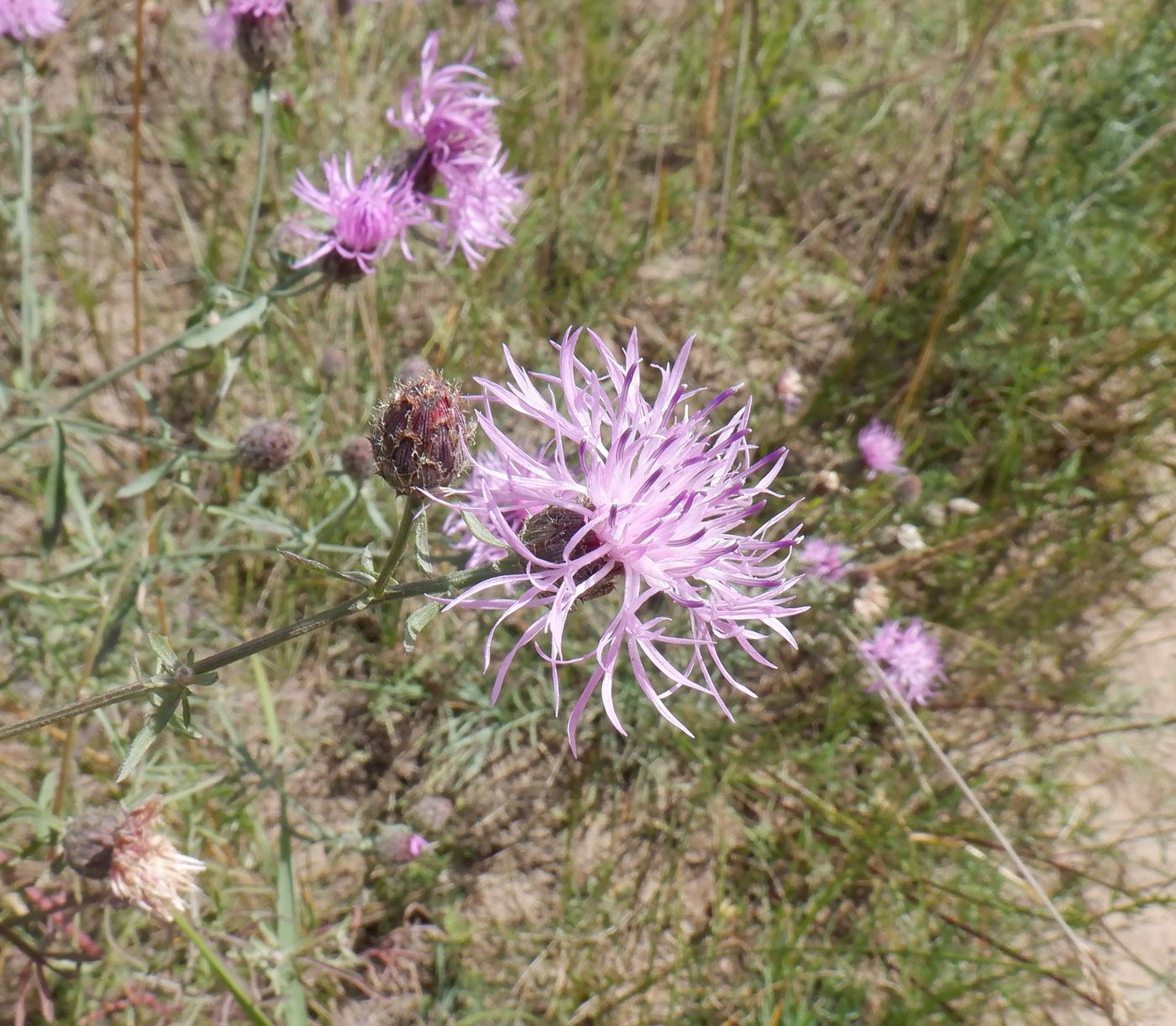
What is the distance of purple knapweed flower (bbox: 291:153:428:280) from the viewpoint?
7.41 ft

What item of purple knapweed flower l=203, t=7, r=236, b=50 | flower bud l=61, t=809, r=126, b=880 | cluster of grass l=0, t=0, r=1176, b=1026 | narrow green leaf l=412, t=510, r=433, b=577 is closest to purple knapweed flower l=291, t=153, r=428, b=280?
cluster of grass l=0, t=0, r=1176, b=1026

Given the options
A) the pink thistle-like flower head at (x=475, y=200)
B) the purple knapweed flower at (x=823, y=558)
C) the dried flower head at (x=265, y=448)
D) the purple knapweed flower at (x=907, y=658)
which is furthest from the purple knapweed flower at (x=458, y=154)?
the purple knapweed flower at (x=907, y=658)

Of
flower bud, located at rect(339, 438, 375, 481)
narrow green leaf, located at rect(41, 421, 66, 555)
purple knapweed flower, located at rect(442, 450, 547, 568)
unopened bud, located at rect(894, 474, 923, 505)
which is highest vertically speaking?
unopened bud, located at rect(894, 474, 923, 505)

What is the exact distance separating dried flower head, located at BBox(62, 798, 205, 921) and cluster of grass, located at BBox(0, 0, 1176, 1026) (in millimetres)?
245

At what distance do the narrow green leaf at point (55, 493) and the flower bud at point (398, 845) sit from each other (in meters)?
1.15

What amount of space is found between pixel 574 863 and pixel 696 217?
2.40 m

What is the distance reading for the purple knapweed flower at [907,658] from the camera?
3.31m

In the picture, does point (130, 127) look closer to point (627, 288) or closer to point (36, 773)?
point (627, 288)

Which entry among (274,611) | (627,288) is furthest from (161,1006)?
(627,288)

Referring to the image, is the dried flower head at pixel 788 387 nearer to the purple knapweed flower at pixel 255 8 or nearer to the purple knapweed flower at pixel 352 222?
the purple knapweed flower at pixel 352 222

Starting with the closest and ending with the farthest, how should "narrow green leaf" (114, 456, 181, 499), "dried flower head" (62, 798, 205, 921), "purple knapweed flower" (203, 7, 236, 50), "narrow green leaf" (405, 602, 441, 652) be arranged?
"narrow green leaf" (405, 602, 441, 652) → "dried flower head" (62, 798, 205, 921) → "narrow green leaf" (114, 456, 181, 499) → "purple knapweed flower" (203, 7, 236, 50)

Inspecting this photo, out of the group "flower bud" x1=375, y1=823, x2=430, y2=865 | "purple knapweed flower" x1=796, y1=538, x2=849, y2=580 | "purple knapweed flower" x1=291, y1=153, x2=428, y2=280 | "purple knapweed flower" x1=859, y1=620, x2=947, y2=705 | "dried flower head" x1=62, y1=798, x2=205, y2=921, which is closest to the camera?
"dried flower head" x1=62, y1=798, x2=205, y2=921

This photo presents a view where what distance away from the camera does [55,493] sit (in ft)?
7.51

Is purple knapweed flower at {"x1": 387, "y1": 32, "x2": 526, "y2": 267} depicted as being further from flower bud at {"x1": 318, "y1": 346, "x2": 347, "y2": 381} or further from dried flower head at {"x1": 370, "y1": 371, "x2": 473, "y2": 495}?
dried flower head at {"x1": 370, "y1": 371, "x2": 473, "y2": 495}
